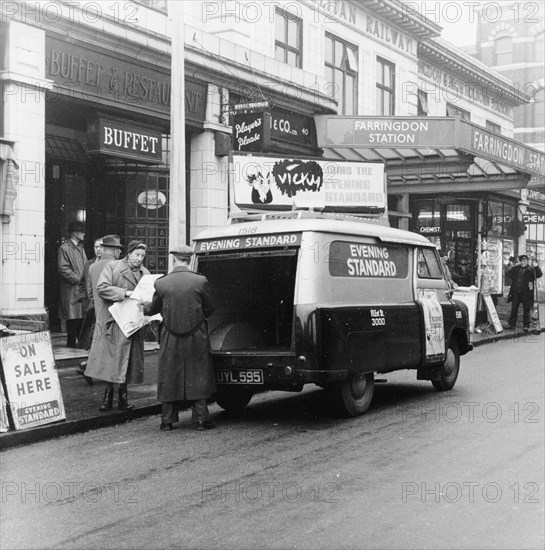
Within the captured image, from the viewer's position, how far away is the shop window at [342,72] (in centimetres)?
2106

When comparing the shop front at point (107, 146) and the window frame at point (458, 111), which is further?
the window frame at point (458, 111)

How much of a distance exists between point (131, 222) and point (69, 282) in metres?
3.03

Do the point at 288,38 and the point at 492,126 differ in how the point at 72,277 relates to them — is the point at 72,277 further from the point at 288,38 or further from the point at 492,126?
the point at 492,126

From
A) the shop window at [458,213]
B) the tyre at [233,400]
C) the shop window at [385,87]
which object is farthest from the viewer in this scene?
the shop window at [458,213]

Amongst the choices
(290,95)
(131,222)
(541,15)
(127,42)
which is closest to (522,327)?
(290,95)

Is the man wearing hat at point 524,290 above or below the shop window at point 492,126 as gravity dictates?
below

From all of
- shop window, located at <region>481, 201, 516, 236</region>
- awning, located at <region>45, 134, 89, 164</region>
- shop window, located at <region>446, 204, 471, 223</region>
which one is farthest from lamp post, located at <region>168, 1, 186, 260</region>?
shop window, located at <region>481, 201, 516, 236</region>

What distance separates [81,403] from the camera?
30.7 feet

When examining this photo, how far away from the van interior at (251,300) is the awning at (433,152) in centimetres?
735

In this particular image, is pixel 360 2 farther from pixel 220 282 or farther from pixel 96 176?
pixel 220 282

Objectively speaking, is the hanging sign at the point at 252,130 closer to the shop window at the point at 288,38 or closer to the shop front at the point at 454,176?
the shop front at the point at 454,176

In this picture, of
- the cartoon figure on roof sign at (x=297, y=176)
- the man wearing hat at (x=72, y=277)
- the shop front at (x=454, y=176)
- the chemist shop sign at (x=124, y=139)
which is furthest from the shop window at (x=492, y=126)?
the man wearing hat at (x=72, y=277)

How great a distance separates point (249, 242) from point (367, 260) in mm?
1370

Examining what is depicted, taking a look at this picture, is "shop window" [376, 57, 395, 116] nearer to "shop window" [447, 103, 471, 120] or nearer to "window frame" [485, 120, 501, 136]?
"shop window" [447, 103, 471, 120]
